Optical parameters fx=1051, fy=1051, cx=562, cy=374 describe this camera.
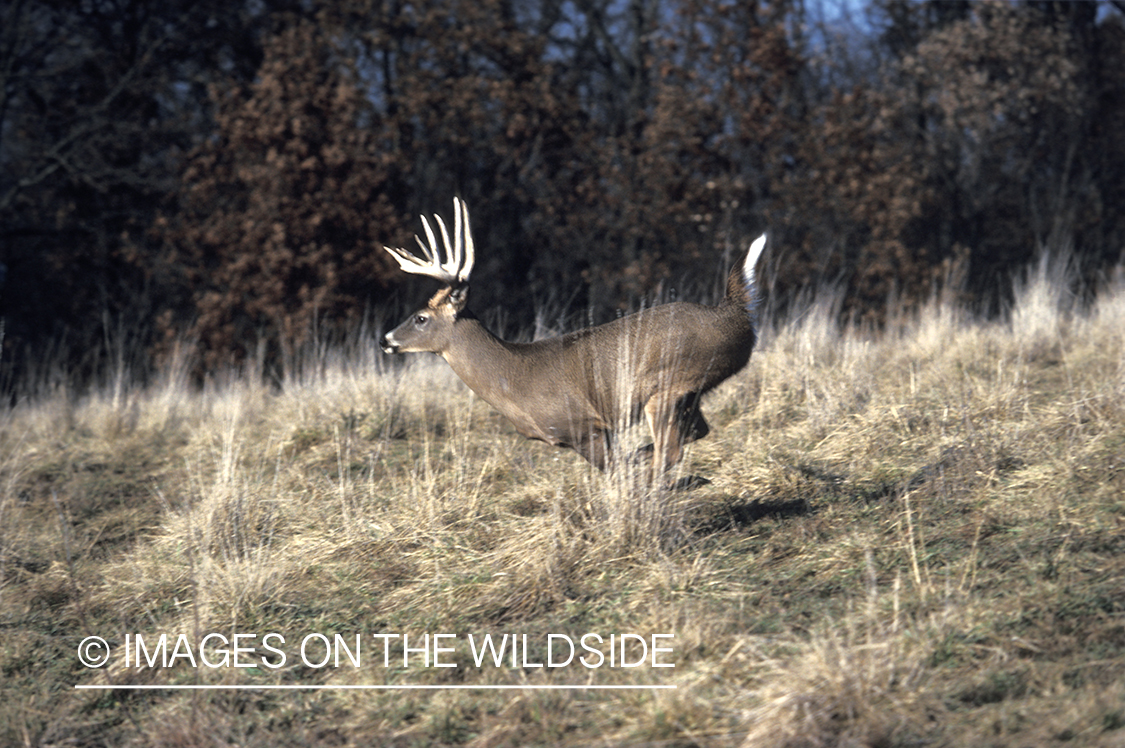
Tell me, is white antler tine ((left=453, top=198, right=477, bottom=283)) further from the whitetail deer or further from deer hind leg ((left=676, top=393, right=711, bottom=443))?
deer hind leg ((left=676, top=393, right=711, bottom=443))

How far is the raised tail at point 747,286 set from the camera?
19.5 ft

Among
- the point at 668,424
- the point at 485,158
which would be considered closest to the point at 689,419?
the point at 668,424

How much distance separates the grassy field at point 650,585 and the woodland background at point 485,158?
948 centimetres

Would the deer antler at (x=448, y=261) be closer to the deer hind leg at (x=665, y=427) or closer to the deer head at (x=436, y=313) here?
the deer head at (x=436, y=313)

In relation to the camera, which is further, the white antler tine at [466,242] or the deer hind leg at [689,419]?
the white antler tine at [466,242]

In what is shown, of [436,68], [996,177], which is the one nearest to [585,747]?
[436,68]

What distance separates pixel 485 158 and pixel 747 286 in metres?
14.4

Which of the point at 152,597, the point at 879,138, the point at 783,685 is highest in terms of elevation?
the point at 879,138

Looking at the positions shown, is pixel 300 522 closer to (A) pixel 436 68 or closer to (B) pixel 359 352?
(B) pixel 359 352

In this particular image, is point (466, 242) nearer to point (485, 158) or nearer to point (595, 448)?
point (595, 448)

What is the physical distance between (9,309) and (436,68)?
33.9 feet

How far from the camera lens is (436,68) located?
19.2 meters

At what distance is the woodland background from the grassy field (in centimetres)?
948

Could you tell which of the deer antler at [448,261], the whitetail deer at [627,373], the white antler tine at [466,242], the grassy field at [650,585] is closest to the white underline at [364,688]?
the grassy field at [650,585]
